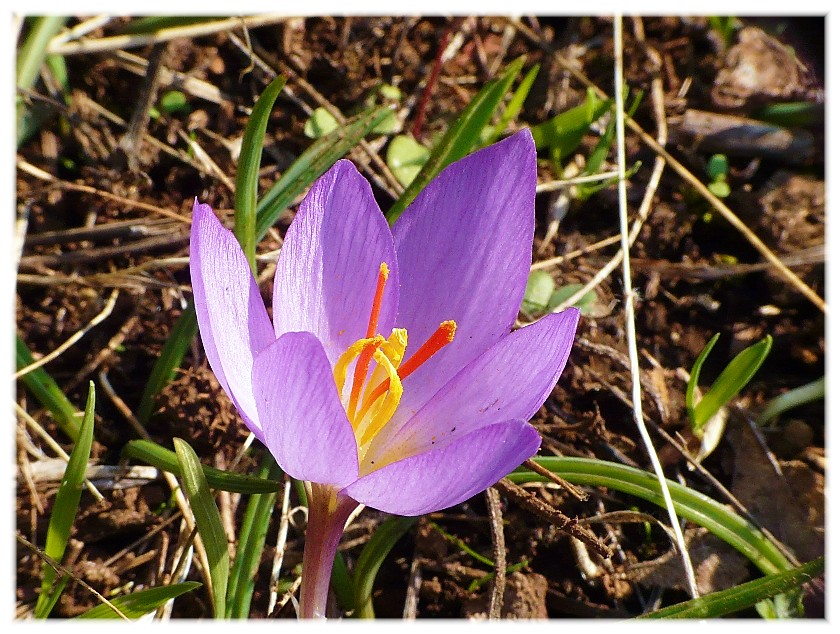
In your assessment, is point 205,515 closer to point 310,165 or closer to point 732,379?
point 310,165

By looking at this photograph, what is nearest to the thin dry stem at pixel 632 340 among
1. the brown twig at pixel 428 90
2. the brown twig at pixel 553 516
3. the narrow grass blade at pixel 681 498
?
the narrow grass blade at pixel 681 498

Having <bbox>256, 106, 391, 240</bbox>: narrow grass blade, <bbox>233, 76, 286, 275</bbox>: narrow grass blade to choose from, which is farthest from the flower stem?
<bbox>256, 106, 391, 240</bbox>: narrow grass blade

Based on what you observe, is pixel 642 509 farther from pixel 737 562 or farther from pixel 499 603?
pixel 499 603

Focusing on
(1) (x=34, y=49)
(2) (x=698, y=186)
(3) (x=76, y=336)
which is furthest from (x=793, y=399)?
(1) (x=34, y=49)

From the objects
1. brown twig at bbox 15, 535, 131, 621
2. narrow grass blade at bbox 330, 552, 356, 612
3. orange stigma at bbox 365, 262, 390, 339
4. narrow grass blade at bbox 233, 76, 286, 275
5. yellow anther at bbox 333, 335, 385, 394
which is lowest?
narrow grass blade at bbox 330, 552, 356, 612

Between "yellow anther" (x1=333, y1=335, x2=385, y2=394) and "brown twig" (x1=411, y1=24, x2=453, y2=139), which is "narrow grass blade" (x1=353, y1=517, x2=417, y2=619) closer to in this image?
"yellow anther" (x1=333, y1=335, x2=385, y2=394)

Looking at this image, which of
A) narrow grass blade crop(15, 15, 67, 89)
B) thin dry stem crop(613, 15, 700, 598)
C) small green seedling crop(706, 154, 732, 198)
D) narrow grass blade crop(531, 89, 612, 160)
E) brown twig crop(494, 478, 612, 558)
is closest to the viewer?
brown twig crop(494, 478, 612, 558)

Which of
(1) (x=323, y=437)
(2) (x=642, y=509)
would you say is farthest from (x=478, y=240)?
(2) (x=642, y=509)
